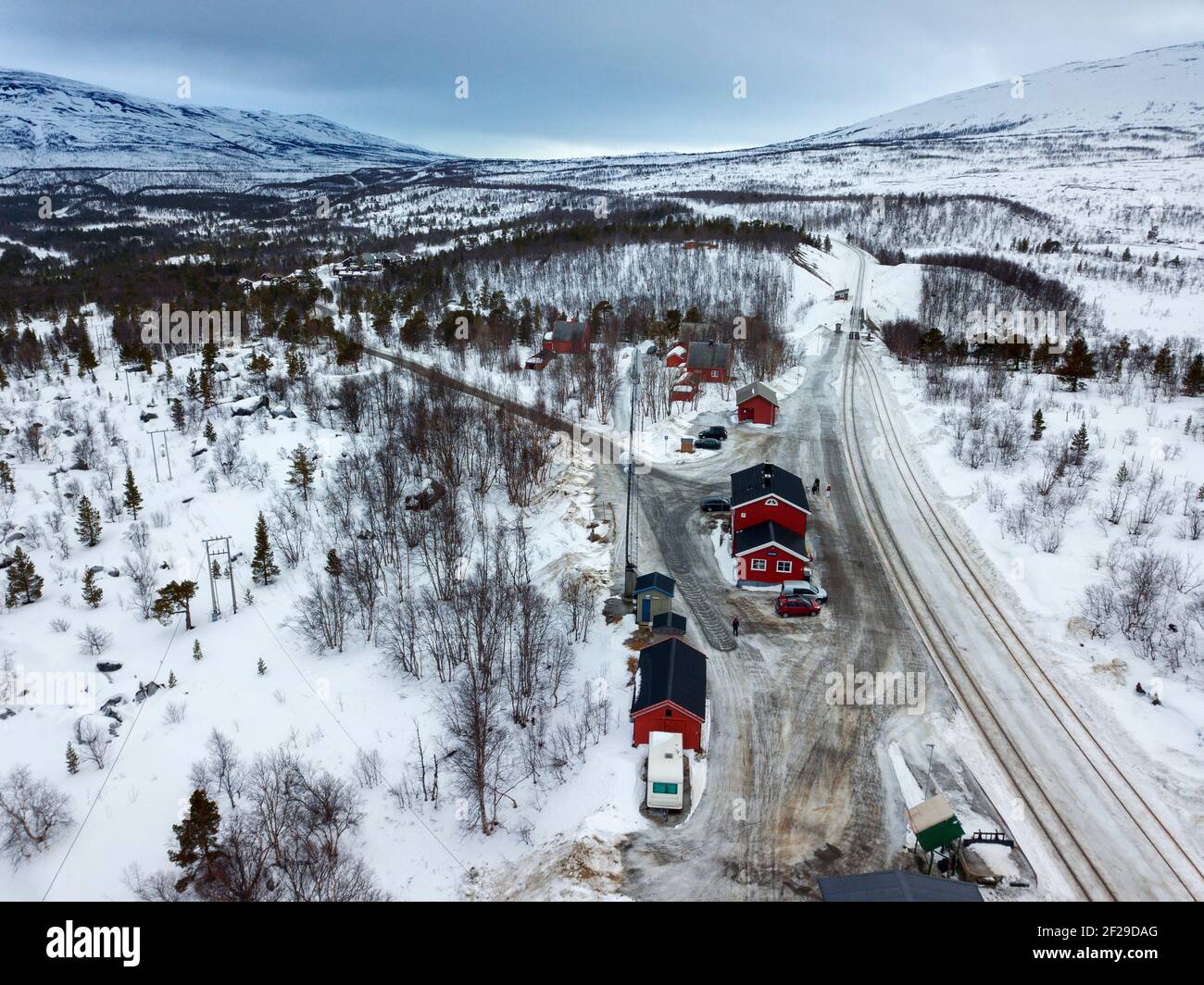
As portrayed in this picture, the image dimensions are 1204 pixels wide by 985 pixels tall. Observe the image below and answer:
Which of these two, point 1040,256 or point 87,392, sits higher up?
point 1040,256

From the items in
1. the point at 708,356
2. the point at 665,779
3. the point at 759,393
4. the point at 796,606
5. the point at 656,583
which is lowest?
the point at 665,779

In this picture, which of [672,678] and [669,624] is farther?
[669,624]

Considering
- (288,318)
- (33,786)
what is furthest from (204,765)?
(288,318)

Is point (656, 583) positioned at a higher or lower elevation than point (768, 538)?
lower

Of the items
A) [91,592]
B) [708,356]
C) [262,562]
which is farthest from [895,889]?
[708,356]

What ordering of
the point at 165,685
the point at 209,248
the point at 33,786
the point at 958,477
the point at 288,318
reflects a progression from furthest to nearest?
1. the point at 209,248
2. the point at 288,318
3. the point at 958,477
4. the point at 165,685
5. the point at 33,786

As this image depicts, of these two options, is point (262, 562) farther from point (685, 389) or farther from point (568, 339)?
point (568, 339)
